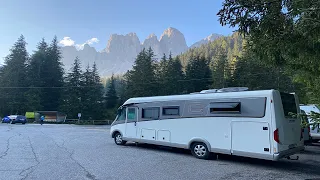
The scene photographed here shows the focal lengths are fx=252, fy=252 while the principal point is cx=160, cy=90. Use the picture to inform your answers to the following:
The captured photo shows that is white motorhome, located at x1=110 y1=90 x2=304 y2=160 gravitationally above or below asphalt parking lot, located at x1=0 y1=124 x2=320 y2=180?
above

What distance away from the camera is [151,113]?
424 inches

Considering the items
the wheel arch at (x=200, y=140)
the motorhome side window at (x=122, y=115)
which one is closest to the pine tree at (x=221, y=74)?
the motorhome side window at (x=122, y=115)

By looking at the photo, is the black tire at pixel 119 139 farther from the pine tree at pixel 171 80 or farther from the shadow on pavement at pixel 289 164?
the pine tree at pixel 171 80

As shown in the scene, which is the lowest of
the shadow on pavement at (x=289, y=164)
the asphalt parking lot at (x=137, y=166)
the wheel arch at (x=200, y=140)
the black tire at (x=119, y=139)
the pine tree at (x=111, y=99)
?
the shadow on pavement at (x=289, y=164)

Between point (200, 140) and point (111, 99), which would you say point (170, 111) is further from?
point (111, 99)

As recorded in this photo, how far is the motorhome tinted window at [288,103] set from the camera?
7.86 m

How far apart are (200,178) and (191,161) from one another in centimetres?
214

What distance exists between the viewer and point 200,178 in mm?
6414

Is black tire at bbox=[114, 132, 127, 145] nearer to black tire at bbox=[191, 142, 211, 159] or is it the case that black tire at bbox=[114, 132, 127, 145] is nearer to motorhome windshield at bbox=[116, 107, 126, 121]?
motorhome windshield at bbox=[116, 107, 126, 121]

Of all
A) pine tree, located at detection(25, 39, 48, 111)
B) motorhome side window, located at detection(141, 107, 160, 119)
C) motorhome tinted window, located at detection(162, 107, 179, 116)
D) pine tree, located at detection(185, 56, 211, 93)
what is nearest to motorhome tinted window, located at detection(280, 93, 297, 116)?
motorhome tinted window, located at detection(162, 107, 179, 116)

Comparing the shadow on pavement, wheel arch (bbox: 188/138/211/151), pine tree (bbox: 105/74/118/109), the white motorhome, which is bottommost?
the shadow on pavement

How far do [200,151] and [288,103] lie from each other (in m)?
3.36

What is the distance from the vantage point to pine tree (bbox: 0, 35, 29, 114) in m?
48.4

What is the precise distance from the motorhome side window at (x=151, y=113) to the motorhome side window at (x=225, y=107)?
2.58 meters
